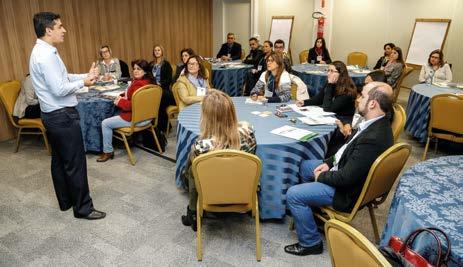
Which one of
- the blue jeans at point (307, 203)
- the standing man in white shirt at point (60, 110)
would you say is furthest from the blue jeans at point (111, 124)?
the blue jeans at point (307, 203)

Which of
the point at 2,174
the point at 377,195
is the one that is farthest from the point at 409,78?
the point at 2,174

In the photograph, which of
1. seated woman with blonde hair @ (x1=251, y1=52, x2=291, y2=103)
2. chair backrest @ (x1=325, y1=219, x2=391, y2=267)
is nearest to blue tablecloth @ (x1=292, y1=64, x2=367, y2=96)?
seated woman with blonde hair @ (x1=251, y1=52, x2=291, y2=103)

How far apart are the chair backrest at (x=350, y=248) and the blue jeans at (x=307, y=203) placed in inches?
39.4

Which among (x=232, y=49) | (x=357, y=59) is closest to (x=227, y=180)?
(x=232, y=49)

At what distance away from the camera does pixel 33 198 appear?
3525 millimetres

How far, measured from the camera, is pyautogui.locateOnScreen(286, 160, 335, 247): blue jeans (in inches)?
95.4

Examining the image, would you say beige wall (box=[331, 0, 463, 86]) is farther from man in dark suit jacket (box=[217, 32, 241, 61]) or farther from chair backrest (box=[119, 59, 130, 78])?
chair backrest (box=[119, 59, 130, 78])

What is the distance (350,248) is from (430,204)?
2.40 feet

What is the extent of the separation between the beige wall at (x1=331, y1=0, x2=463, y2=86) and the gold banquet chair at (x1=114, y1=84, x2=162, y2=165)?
6.12m

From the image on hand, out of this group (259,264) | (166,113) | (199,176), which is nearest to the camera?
(199,176)

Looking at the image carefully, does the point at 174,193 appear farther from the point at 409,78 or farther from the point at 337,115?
the point at 409,78

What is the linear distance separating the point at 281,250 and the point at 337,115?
163cm

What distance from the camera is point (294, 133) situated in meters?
2.94

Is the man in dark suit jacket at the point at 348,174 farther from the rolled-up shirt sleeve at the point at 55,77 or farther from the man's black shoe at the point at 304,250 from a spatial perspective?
the rolled-up shirt sleeve at the point at 55,77
